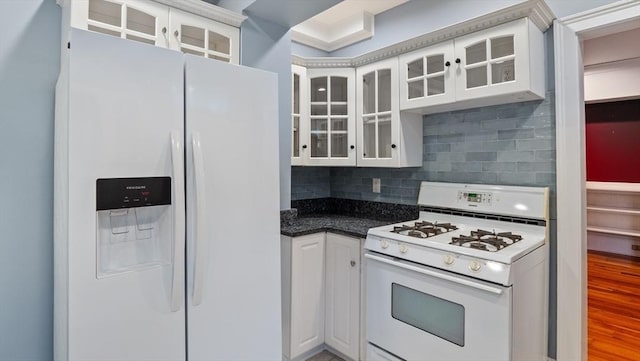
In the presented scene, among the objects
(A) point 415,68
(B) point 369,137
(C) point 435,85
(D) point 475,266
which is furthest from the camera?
(B) point 369,137

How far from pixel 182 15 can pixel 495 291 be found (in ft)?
7.14

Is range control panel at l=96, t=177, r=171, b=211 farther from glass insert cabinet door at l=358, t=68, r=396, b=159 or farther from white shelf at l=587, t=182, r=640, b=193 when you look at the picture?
white shelf at l=587, t=182, r=640, b=193

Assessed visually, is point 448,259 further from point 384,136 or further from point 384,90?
point 384,90

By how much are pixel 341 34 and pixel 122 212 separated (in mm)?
2529

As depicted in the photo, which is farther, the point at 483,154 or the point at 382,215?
the point at 382,215

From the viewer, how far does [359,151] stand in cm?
279

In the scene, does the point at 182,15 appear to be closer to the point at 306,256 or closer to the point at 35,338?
the point at 306,256

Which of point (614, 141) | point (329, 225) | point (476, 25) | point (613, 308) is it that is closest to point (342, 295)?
point (329, 225)

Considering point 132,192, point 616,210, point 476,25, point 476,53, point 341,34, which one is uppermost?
point 341,34

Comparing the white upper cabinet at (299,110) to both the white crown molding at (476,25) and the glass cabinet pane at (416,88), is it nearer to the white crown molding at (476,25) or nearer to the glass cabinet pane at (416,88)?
the white crown molding at (476,25)

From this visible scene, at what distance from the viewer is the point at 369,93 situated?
278cm

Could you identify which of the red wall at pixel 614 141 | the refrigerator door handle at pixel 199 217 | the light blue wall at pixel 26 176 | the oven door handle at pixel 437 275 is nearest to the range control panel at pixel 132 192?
the refrigerator door handle at pixel 199 217

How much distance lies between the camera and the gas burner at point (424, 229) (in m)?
2.05

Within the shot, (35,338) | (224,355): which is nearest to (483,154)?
(224,355)
